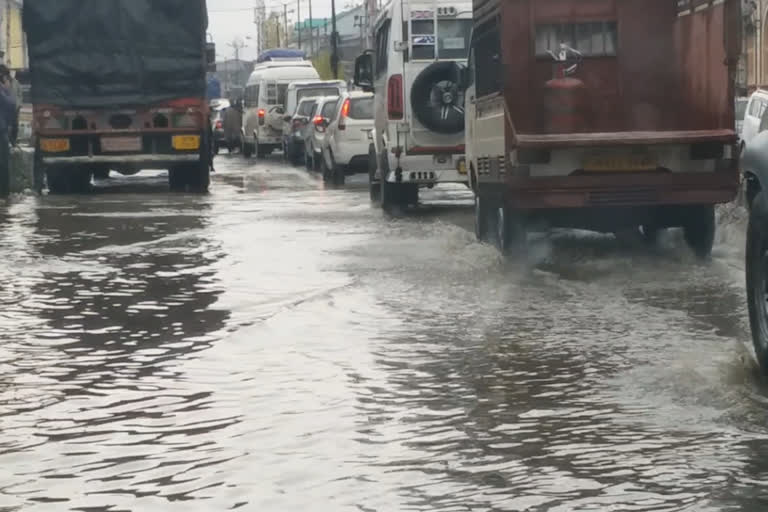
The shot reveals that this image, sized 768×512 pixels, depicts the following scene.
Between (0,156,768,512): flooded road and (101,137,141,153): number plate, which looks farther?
(101,137,141,153): number plate

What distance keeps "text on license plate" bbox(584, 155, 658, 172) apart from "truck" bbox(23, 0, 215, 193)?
14.7 metres

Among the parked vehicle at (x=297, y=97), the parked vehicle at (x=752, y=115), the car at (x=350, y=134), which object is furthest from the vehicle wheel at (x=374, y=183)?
the parked vehicle at (x=297, y=97)

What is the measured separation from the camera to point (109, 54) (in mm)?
27781

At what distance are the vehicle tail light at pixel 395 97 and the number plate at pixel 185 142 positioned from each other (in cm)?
732

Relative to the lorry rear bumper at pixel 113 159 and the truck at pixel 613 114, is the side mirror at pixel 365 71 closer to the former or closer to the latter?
the lorry rear bumper at pixel 113 159

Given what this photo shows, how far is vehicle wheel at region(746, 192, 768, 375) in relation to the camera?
8047 millimetres

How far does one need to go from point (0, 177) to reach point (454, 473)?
72.4 feet

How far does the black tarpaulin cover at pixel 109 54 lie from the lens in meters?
27.6

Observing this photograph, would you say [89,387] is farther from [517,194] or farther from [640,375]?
[517,194]

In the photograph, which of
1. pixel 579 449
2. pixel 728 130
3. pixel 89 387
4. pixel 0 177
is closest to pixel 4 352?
pixel 89 387

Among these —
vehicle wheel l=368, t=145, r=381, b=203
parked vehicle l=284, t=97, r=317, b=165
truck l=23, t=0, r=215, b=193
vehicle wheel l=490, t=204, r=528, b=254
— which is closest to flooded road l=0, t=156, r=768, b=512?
vehicle wheel l=490, t=204, r=528, b=254

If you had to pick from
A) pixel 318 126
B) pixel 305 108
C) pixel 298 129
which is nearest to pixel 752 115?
pixel 318 126

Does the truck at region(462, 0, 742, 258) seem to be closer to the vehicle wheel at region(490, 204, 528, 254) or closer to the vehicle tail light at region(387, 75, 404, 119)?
the vehicle wheel at region(490, 204, 528, 254)

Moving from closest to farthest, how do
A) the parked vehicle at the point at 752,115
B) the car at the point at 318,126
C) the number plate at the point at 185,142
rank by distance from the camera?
1. the parked vehicle at the point at 752,115
2. the number plate at the point at 185,142
3. the car at the point at 318,126
